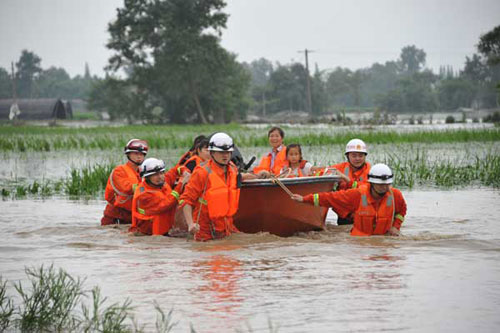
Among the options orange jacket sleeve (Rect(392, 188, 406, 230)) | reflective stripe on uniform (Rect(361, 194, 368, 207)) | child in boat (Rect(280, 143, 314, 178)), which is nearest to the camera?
reflective stripe on uniform (Rect(361, 194, 368, 207))

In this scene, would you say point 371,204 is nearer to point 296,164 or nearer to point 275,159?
point 296,164

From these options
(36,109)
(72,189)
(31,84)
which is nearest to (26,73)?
(31,84)

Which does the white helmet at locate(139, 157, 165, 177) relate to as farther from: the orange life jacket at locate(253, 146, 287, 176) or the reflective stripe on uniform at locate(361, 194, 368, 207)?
the reflective stripe on uniform at locate(361, 194, 368, 207)

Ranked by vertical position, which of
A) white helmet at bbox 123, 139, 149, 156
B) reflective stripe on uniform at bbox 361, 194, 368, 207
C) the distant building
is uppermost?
the distant building

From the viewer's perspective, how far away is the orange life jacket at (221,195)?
9.46 m

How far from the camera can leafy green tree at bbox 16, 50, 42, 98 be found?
136 meters

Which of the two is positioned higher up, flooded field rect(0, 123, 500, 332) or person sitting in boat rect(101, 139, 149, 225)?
person sitting in boat rect(101, 139, 149, 225)

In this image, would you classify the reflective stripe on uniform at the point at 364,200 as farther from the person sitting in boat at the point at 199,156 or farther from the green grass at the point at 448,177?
the green grass at the point at 448,177

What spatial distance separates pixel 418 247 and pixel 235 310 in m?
3.69

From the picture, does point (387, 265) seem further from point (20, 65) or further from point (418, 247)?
point (20, 65)

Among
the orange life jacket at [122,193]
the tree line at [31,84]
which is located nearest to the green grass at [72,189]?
the orange life jacket at [122,193]

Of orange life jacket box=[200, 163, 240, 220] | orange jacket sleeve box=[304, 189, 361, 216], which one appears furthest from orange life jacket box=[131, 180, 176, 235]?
orange jacket sleeve box=[304, 189, 361, 216]

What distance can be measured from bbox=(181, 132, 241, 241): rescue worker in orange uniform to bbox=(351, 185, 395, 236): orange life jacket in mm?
1479

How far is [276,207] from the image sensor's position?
10.6 metres
